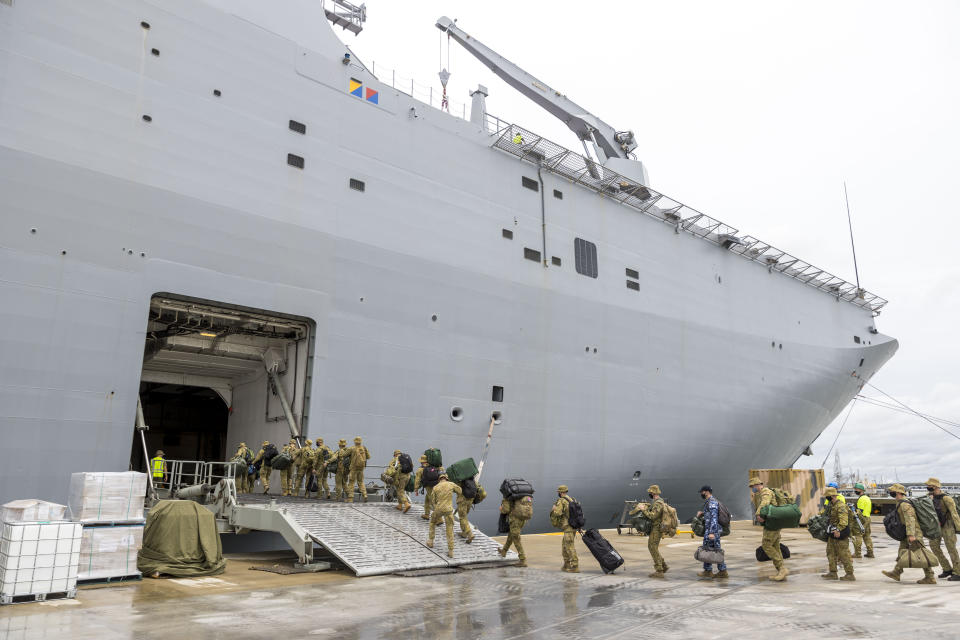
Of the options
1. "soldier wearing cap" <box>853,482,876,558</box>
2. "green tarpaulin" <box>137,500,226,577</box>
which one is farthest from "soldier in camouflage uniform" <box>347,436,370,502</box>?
"soldier wearing cap" <box>853,482,876,558</box>

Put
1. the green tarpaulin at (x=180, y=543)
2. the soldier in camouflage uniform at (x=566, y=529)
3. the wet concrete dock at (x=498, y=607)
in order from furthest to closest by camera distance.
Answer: the soldier in camouflage uniform at (x=566, y=529)
the green tarpaulin at (x=180, y=543)
the wet concrete dock at (x=498, y=607)

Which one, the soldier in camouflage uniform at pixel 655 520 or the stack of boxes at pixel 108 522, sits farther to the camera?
the soldier in camouflage uniform at pixel 655 520

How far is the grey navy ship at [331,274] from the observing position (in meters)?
10.1

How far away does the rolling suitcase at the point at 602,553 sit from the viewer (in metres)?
8.72

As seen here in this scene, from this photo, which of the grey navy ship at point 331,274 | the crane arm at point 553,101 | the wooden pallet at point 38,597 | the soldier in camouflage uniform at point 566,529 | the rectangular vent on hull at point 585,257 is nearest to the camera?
the wooden pallet at point 38,597

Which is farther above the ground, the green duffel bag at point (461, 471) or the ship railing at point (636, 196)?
the ship railing at point (636, 196)

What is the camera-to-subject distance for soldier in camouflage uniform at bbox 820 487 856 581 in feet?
26.5

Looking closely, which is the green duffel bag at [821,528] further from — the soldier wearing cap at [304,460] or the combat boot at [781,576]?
the soldier wearing cap at [304,460]

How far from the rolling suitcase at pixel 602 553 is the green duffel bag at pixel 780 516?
1.96 metres

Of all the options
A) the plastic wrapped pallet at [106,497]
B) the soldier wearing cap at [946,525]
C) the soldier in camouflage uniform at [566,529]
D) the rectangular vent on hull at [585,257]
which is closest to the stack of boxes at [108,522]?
the plastic wrapped pallet at [106,497]

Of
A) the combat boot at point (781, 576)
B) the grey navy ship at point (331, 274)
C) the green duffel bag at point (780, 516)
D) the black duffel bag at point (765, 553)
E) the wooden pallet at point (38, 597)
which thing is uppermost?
the grey navy ship at point (331, 274)

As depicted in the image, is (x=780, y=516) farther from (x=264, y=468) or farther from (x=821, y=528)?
(x=264, y=468)

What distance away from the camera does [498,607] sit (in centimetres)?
634

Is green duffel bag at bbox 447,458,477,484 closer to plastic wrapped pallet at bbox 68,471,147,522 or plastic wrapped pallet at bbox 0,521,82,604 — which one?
plastic wrapped pallet at bbox 68,471,147,522
